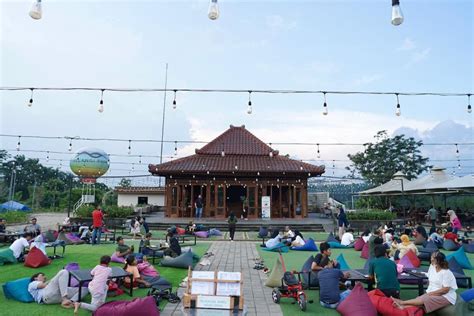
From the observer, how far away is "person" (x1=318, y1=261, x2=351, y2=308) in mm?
6086

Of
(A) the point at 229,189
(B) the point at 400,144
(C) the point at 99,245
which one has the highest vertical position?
(B) the point at 400,144

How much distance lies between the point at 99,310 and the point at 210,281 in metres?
1.75

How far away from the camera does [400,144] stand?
1687 inches

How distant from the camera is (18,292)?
246 inches

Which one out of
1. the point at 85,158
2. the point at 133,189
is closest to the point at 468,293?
the point at 85,158

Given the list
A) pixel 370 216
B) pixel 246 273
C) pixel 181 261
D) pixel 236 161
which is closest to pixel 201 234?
pixel 181 261

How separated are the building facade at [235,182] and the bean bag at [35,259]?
1470 cm

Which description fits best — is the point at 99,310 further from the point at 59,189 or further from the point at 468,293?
the point at 59,189

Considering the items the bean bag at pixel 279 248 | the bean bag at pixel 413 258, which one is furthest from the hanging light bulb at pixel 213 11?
the bean bag at pixel 279 248

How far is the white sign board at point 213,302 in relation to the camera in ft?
16.7

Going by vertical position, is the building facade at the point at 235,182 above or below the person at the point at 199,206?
above

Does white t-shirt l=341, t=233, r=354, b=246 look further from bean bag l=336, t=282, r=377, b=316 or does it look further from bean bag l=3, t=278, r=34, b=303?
bean bag l=3, t=278, r=34, b=303

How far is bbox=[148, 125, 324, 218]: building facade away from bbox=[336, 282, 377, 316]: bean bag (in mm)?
18894

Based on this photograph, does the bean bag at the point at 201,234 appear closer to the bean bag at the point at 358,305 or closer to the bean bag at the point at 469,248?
the bean bag at the point at 469,248
